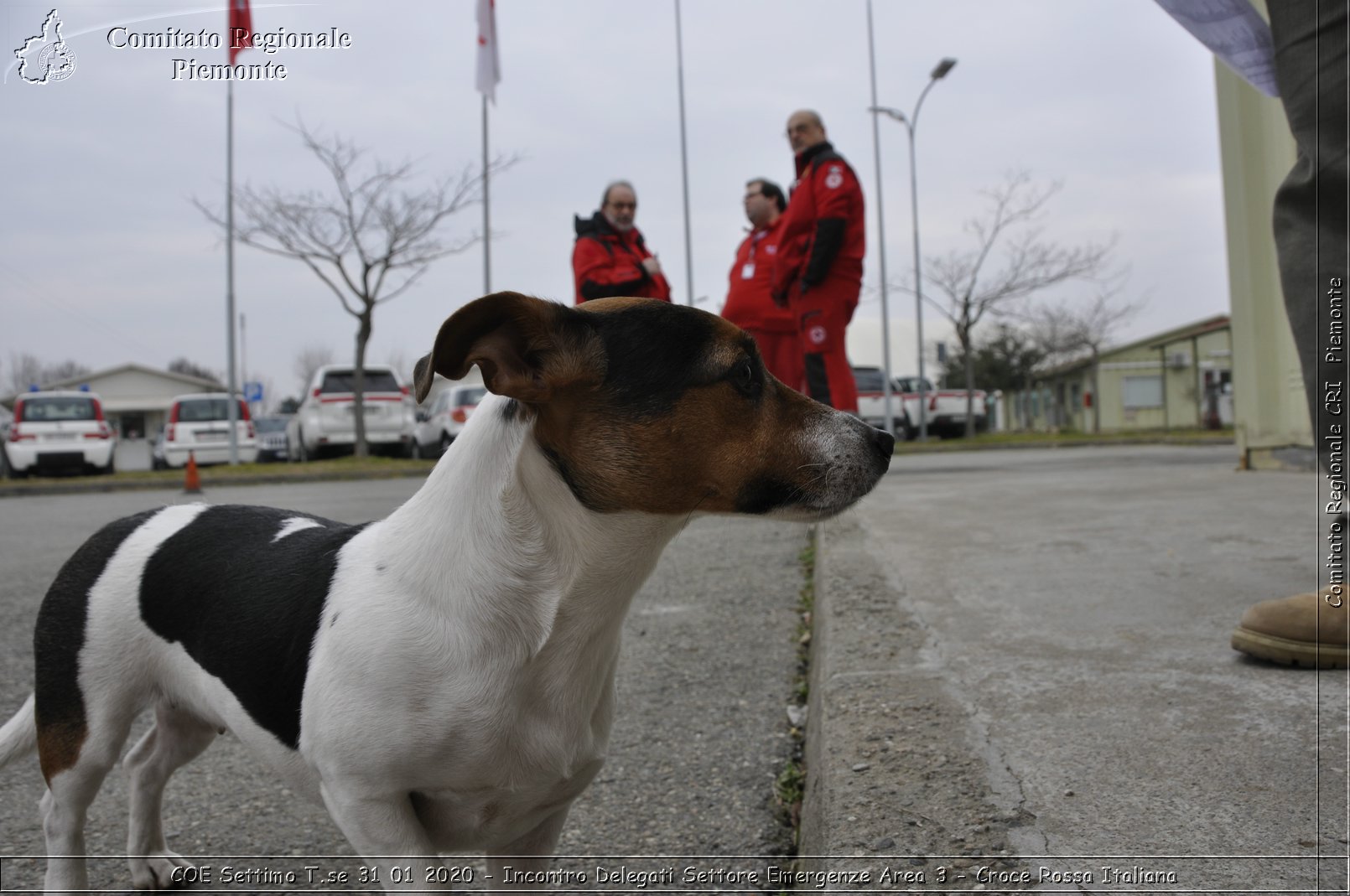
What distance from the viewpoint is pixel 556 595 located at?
1.70 metres

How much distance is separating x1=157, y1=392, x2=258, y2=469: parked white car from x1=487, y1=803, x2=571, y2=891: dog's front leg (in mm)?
20227

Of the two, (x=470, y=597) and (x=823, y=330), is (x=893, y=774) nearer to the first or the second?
(x=470, y=597)

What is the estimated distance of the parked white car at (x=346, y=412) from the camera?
65.9ft

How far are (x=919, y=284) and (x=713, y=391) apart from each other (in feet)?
95.6

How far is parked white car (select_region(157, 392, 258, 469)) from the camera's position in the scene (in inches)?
812

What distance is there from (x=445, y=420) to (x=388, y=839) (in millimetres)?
17571

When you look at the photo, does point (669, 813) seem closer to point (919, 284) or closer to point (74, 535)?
point (74, 535)

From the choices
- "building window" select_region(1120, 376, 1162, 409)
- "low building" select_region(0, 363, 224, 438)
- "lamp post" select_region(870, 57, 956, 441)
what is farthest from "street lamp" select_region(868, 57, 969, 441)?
"low building" select_region(0, 363, 224, 438)

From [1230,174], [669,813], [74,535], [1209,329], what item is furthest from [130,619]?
[1209,329]

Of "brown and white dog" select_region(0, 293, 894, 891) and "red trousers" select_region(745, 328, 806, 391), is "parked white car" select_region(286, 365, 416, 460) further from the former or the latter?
"brown and white dog" select_region(0, 293, 894, 891)

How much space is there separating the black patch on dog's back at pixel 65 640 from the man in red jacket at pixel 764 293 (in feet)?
17.4

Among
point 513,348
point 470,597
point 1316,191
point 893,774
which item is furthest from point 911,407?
point 470,597

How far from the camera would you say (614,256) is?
684cm

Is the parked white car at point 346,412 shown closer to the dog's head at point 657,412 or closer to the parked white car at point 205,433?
the parked white car at point 205,433
